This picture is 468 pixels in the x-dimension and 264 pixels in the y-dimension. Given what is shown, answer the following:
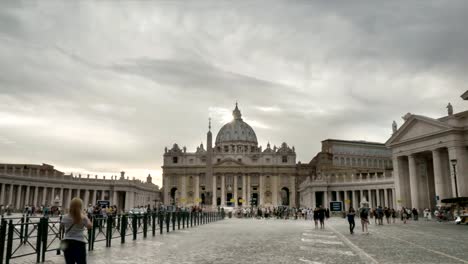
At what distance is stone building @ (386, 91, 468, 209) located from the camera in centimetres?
4428

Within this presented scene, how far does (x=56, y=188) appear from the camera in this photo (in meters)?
89.2

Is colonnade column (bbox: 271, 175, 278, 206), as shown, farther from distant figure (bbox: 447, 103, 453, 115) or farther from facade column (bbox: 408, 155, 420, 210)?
distant figure (bbox: 447, 103, 453, 115)

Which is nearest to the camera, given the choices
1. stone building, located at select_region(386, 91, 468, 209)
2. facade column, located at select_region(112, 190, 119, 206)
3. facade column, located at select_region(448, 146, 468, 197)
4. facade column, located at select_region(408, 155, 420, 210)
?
facade column, located at select_region(448, 146, 468, 197)

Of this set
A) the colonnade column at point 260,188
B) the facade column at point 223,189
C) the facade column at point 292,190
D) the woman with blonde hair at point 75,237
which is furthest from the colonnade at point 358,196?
the woman with blonde hair at point 75,237

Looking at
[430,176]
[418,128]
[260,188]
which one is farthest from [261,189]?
[418,128]

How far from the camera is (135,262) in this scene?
1167cm

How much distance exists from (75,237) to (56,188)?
8947cm

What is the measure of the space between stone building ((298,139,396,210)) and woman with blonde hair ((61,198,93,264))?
6086cm

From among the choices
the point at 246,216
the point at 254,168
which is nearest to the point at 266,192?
the point at 254,168

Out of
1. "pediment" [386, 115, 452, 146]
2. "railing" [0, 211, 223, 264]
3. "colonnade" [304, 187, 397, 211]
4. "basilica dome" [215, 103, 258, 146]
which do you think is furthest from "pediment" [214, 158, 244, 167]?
"railing" [0, 211, 223, 264]

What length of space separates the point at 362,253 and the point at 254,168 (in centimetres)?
12169

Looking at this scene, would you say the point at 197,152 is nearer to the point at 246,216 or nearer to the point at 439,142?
the point at 246,216

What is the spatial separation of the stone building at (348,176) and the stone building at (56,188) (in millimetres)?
48649

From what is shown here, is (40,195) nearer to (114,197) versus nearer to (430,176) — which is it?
(114,197)
